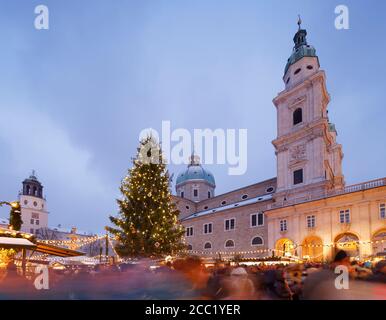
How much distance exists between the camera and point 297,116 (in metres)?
42.7

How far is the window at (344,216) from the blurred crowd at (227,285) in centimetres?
2764

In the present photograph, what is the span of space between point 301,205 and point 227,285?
104ft

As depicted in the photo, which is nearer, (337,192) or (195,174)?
(337,192)

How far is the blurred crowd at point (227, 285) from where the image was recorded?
17.0 ft

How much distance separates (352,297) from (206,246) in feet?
156

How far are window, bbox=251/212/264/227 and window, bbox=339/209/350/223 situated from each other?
12941 millimetres

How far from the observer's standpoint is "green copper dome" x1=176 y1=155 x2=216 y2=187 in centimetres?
7438

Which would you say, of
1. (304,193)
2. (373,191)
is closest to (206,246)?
(304,193)

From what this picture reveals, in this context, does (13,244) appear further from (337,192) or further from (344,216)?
(337,192)

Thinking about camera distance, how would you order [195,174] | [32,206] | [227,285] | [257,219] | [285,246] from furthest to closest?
[32,206] < [195,174] < [257,219] < [285,246] < [227,285]

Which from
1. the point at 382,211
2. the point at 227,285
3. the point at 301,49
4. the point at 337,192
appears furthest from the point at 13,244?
the point at 301,49

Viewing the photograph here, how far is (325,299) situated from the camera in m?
4.81
